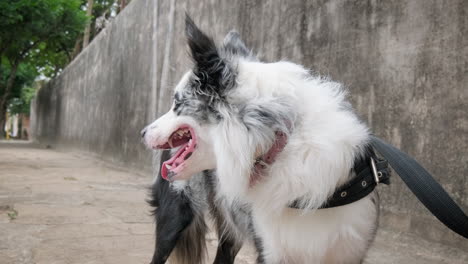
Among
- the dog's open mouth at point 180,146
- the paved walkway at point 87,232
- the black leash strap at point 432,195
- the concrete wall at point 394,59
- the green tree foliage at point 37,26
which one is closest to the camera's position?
the black leash strap at point 432,195

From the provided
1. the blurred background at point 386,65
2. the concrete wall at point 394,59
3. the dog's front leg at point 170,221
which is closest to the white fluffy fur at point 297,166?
the concrete wall at point 394,59

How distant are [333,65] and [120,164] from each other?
6777 millimetres

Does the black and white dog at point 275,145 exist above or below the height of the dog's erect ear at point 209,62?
below

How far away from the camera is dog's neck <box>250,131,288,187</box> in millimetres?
1587

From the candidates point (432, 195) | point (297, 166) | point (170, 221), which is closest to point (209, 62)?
point (297, 166)

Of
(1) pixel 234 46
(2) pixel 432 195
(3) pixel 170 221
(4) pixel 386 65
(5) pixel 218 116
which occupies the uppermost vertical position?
(4) pixel 386 65

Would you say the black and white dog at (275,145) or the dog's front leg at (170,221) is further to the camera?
the dog's front leg at (170,221)

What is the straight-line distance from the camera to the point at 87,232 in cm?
356

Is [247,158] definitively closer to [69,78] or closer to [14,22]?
[14,22]

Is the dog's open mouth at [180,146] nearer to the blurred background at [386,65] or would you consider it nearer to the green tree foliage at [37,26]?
the blurred background at [386,65]

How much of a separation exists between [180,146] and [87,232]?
208 centimetres

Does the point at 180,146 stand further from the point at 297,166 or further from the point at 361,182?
the point at 361,182

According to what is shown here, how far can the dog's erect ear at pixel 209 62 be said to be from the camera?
1642mm

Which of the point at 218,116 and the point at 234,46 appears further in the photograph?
the point at 234,46
